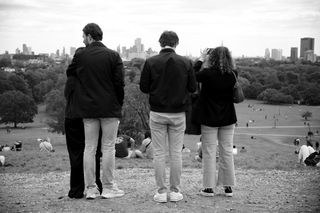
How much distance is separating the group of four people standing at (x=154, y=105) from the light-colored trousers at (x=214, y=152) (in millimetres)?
17

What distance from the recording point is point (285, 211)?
21.0 feet

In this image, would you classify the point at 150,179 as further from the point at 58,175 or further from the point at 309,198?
the point at 309,198

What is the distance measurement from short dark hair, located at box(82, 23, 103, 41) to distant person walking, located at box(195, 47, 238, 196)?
67.0 inches

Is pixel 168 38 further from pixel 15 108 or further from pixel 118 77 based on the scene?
pixel 15 108

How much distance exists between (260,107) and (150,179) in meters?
95.5

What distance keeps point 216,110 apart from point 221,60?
815 mm

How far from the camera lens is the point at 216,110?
695cm

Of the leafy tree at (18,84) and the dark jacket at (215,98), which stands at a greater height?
the dark jacket at (215,98)

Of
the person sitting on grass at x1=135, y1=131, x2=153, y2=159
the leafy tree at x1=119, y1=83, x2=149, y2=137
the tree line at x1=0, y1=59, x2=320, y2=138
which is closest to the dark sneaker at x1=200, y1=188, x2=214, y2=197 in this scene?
the person sitting on grass at x1=135, y1=131, x2=153, y2=159

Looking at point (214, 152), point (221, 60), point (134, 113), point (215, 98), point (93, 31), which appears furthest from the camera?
point (134, 113)

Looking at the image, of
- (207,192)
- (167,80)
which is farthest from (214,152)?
(167,80)

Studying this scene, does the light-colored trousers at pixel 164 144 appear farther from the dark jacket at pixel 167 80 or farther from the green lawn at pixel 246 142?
the green lawn at pixel 246 142

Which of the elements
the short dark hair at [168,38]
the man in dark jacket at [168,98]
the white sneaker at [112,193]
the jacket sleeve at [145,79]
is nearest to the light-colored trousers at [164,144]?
the man in dark jacket at [168,98]

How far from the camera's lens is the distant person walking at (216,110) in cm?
696
